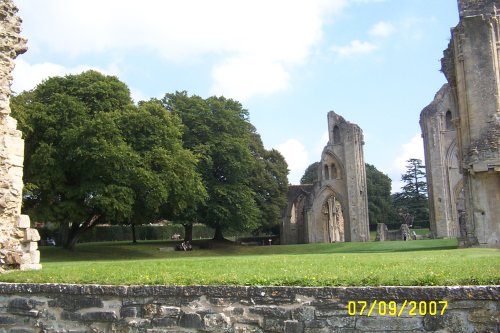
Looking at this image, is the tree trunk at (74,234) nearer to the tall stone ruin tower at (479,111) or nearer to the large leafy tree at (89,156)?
the large leafy tree at (89,156)

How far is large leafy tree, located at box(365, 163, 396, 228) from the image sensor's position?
2776 inches

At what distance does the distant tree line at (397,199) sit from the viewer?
70812 millimetres

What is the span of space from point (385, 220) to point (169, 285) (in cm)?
6796

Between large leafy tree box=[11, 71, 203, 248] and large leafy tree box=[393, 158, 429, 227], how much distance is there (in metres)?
48.5

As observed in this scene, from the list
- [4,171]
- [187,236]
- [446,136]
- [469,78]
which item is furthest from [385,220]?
[4,171]

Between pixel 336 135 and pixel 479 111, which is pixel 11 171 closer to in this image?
pixel 479 111

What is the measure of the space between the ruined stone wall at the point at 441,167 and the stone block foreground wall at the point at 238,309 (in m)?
39.9

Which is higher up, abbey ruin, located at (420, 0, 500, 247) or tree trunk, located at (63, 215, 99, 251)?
abbey ruin, located at (420, 0, 500, 247)

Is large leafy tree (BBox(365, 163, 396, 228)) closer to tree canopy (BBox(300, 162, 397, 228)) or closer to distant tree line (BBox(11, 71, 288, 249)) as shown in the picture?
tree canopy (BBox(300, 162, 397, 228))

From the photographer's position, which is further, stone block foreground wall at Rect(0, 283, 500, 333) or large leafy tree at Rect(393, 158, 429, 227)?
large leafy tree at Rect(393, 158, 429, 227)

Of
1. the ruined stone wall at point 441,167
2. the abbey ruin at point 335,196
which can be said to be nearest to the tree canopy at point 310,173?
the abbey ruin at point 335,196

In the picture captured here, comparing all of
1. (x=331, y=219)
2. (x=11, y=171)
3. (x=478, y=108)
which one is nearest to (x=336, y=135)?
(x=331, y=219)

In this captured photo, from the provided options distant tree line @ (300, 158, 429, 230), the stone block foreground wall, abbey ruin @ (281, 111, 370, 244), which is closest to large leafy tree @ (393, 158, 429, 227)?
distant tree line @ (300, 158, 429, 230)

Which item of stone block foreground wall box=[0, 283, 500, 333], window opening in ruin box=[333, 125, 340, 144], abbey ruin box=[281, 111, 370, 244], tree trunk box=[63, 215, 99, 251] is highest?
window opening in ruin box=[333, 125, 340, 144]
